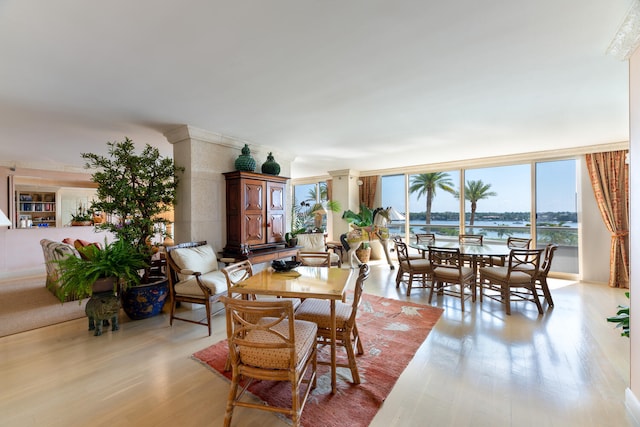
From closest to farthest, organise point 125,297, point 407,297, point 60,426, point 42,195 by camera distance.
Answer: point 60,426 < point 125,297 < point 407,297 < point 42,195

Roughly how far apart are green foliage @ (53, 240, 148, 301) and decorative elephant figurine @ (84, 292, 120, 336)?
12cm

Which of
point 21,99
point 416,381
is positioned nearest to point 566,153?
point 416,381

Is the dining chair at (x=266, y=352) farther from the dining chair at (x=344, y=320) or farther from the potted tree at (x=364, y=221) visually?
the potted tree at (x=364, y=221)

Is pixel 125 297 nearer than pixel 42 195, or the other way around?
pixel 125 297

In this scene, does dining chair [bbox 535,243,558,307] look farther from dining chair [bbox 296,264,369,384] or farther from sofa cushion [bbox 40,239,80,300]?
sofa cushion [bbox 40,239,80,300]

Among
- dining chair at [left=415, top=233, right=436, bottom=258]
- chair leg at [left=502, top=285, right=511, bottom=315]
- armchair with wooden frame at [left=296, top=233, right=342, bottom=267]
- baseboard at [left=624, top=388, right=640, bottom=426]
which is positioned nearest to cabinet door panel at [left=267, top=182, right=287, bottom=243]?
armchair with wooden frame at [left=296, top=233, right=342, bottom=267]

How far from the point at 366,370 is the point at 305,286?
927 millimetres

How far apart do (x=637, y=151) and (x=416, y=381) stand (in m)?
2.20

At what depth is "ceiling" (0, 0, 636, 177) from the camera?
1.63 meters

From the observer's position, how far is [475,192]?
631 centimetres

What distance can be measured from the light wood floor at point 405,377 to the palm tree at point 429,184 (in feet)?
12.9

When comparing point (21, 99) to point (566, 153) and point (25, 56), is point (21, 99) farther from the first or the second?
point (566, 153)

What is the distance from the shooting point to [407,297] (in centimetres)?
415

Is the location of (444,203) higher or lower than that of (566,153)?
lower
